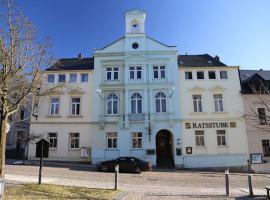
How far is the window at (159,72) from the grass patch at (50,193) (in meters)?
21.2

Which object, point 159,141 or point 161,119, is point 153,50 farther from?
point 159,141

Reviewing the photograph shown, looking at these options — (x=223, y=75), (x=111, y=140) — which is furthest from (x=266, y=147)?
(x=111, y=140)

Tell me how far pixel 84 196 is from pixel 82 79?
23.5 metres

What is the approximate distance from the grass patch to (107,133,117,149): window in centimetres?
1798

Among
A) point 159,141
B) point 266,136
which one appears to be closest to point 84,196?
point 159,141

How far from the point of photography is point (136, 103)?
107ft

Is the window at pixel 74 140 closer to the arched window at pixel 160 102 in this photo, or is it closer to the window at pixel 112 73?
the window at pixel 112 73

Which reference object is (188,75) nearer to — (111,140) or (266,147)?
(111,140)

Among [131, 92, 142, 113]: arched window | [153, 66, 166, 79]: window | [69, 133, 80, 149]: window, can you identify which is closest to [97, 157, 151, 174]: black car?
[131, 92, 142, 113]: arched window

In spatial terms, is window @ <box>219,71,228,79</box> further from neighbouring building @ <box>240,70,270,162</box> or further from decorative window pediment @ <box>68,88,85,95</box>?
decorative window pediment @ <box>68,88,85,95</box>

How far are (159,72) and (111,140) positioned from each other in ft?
32.8

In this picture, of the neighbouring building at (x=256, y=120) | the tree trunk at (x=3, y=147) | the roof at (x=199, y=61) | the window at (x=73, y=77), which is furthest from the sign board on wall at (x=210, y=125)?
the tree trunk at (x=3, y=147)

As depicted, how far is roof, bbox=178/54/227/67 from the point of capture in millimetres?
34625

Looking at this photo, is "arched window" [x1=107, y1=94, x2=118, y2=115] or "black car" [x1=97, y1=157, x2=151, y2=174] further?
"arched window" [x1=107, y1=94, x2=118, y2=115]
